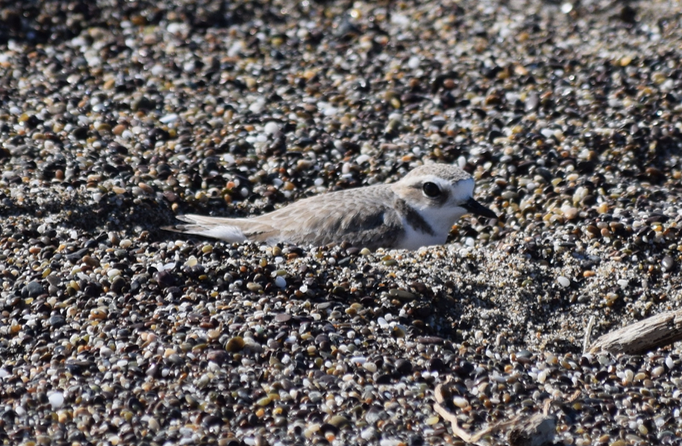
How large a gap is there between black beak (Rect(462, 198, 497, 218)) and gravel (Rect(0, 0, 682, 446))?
0.19m

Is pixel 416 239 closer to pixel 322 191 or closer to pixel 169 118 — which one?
pixel 322 191

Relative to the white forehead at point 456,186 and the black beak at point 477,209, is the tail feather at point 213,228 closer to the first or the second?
the white forehead at point 456,186

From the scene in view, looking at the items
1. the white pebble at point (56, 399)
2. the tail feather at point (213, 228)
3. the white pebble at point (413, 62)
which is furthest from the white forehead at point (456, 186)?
the white pebble at point (56, 399)

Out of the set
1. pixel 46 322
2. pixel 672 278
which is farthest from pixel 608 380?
pixel 46 322

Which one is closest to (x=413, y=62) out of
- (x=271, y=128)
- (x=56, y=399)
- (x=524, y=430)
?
(x=271, y=128)

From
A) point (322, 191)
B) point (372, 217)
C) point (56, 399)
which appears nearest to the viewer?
point (56, 399)

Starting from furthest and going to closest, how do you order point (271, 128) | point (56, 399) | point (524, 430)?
1. point (271, 128)
2. point (56, 399)
3. point (524, 430)

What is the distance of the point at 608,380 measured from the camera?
3.38m

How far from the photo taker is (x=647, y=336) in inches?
139

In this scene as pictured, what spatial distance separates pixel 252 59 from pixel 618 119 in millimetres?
2968

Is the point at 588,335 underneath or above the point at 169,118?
underneath

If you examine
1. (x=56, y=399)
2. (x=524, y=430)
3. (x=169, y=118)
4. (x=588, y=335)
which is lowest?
(x=588, y=335)

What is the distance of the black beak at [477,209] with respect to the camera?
472 centimetres

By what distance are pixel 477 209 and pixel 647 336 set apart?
1.44 metres
